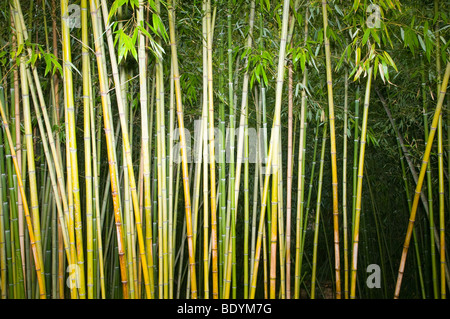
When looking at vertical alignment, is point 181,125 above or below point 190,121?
below

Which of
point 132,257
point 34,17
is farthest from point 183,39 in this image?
point 132,257

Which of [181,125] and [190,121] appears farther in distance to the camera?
[190,121]

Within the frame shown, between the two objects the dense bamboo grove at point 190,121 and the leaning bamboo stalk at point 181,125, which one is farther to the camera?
the leaning bamboo stalk at point 181,125

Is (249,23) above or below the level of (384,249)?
above

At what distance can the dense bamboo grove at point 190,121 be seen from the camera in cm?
181

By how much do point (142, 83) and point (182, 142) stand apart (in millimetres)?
386

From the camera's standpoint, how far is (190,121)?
321 centimetres

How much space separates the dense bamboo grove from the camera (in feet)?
5.93

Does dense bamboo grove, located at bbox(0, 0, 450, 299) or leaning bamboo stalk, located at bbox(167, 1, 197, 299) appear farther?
leaning bamboo stalk, located at bbox(167, 1, 197, 299)
